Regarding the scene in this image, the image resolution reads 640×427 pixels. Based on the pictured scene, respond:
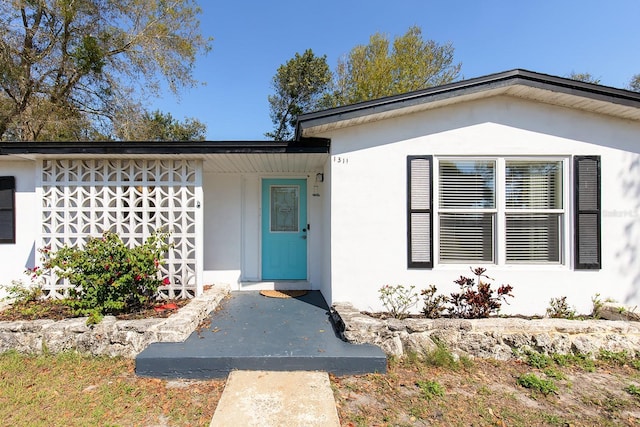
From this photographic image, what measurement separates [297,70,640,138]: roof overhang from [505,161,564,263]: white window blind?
939 mm

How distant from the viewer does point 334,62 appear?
1683 centimetres

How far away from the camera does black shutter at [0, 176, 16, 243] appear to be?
526cm

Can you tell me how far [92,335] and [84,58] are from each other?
10091mm

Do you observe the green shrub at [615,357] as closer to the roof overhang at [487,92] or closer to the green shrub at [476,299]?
the green shrub at [476,299]

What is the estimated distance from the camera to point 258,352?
335cm

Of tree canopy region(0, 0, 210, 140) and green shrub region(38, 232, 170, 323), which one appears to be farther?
tree canopy region(0, 0, 210, 140)

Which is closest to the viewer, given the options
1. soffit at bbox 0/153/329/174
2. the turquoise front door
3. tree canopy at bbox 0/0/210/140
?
soffit at bbox 0/153/329/174

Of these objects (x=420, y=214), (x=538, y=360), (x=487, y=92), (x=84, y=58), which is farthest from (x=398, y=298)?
(x=84, y=58)

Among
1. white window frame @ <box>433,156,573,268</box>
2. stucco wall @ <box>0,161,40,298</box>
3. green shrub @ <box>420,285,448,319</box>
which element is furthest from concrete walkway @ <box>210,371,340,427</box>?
stucco wall @ <box>0,161,40,298</box>

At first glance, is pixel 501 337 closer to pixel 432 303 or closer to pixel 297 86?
pixel 432 303

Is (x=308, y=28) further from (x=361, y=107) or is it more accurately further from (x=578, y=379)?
(x=578, y=379)

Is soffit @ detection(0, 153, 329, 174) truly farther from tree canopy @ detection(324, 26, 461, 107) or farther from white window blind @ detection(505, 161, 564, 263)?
tree canopy @ detection(324, 26, 461, 107)

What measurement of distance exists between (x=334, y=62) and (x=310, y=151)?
14.3m

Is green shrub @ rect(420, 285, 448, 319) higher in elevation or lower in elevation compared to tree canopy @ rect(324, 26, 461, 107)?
lower
